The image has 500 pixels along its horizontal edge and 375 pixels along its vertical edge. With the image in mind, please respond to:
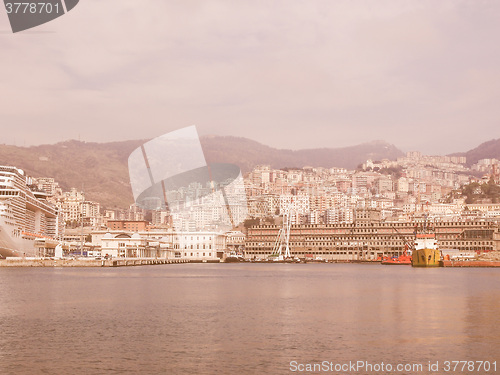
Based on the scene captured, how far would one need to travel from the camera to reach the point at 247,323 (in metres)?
25.4

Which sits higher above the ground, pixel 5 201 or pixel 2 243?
pixel 5 201

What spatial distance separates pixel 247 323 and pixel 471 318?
944 centimetres

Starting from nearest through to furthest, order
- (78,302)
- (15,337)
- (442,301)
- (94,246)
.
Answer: (15,337)
(78,302)
(442,301)
(94,246)

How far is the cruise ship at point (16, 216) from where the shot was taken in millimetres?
80688

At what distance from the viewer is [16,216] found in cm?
8488

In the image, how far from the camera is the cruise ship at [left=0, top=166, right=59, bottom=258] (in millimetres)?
80688

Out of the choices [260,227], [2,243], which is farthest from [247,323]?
[260,227]

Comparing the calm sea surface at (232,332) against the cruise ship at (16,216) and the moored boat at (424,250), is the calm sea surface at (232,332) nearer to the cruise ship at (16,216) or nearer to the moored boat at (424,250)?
the cruise ship at (16,216)

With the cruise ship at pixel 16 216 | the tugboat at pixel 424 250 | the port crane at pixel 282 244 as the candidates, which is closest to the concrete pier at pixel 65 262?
the cruise ship at pixel 16 216

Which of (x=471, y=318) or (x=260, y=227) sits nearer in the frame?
(x=471, y=318)

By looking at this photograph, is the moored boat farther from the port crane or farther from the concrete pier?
the port crane

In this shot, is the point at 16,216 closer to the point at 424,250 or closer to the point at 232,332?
the point at 424,250

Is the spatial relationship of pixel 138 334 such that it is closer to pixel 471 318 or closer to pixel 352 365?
pixel 352 365

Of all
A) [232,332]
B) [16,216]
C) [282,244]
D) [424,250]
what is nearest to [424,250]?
[424,250]
